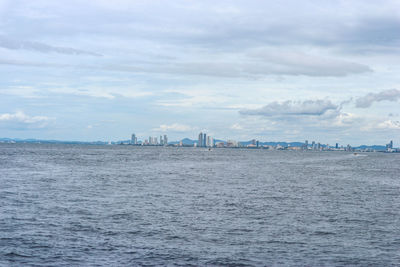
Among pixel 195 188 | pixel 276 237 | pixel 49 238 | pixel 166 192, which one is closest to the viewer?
pixel 49 238

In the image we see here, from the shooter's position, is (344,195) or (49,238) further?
(344,195)

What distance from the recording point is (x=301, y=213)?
43469 mm

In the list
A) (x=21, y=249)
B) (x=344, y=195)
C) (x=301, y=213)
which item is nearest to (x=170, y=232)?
(x=21, y=249)

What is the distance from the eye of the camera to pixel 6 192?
174 ft

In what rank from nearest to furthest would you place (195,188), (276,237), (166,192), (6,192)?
(276,237) < (6,192) < (166,192) < (195,188)

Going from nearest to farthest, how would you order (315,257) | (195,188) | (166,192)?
(315,257), (166,192), (195,188)

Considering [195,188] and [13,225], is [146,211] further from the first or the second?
[195,188]

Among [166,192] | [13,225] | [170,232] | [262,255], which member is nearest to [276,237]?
[262,255]

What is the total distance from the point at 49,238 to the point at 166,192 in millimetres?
29113

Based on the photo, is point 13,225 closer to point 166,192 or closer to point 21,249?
point 21,249

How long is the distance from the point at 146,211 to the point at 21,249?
16014 millimetres

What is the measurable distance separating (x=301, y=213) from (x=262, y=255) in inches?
682

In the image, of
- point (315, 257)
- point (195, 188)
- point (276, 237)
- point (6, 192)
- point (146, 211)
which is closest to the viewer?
point (315, 257)

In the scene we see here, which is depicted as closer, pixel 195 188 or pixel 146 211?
pixel 146 211
